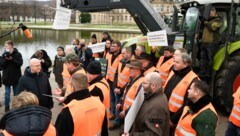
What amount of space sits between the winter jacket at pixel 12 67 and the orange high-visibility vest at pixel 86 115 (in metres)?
4.24

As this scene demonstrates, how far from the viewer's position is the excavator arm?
24.3 feet

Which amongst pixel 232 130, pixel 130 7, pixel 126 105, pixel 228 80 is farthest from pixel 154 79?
pixel 130 7

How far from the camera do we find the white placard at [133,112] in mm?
3094

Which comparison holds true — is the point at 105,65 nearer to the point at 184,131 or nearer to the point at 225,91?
the point at 225,91

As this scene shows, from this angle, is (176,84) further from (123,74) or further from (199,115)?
(123,74)

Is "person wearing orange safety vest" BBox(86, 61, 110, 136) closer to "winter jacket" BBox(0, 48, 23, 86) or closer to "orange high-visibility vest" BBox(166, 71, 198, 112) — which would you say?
"orange high-visibility vest" BBox(166, 71, 198, 112)

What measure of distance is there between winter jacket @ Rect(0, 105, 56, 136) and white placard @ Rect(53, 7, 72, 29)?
481 centimetres

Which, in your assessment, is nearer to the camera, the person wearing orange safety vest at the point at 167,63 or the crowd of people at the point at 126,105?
the crowd of people at the point at 126,105

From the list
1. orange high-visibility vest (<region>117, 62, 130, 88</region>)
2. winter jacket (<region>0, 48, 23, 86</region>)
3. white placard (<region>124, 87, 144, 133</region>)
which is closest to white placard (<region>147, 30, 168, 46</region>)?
orange high-visibility vest (<region>117, 62, 130, 88</region>)

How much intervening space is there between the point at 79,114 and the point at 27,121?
0.81 meters

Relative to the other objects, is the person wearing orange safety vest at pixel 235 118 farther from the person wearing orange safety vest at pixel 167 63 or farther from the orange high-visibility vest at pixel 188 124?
the person wearing orange safety vest at pixel 167 63

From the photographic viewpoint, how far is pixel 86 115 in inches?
128

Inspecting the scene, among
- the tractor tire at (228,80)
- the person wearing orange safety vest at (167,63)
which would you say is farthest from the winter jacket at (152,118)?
the tractor tire at (228,80)

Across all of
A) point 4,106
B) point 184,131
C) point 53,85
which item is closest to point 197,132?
point 184,131
